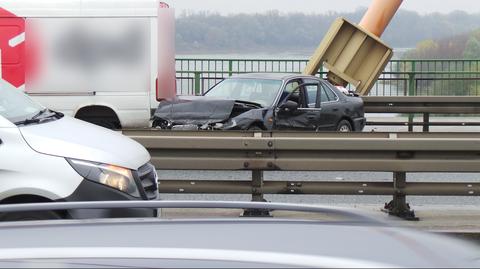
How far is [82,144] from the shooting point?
5.43 metres

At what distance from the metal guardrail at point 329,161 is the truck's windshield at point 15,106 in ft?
6.67

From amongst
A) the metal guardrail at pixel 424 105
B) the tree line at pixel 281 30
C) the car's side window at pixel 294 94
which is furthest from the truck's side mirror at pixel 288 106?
the metal guardrail at pixel 424 105

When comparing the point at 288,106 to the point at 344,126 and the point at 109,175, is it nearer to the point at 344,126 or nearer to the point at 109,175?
the point at 344,126

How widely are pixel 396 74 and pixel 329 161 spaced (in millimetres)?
13221

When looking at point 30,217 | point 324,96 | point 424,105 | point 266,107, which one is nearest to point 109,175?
point 30,217

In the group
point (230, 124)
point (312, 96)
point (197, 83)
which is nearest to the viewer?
point (230, 124)

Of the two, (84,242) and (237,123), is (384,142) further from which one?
(84,242)

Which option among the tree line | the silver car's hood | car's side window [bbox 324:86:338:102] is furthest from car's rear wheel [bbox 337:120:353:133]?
the silver car's hood

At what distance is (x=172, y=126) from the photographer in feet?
39.9

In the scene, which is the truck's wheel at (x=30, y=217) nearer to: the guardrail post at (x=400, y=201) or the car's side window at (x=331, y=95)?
the guardrail post at (x=400, y=201)

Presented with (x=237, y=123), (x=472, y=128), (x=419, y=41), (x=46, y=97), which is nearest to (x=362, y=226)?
(x=237, y=123)

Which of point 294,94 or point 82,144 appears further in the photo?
point 294,94

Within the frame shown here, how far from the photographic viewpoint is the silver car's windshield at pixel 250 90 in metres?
12.9

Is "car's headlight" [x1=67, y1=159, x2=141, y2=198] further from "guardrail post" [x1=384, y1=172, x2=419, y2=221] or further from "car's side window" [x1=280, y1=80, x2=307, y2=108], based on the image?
"car's side window" [x1=280, y1=80, x2=307, y2=108]
